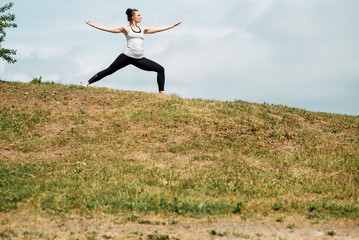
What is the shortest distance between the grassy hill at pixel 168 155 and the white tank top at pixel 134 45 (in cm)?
182

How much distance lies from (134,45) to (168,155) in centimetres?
548

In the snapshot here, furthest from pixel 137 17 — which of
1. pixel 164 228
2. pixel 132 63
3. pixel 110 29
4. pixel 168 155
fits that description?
pixel 164 228

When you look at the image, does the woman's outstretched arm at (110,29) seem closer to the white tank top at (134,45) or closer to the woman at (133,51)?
the woman at (133,51)

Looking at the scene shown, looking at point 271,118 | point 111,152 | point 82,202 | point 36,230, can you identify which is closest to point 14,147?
point 111,152

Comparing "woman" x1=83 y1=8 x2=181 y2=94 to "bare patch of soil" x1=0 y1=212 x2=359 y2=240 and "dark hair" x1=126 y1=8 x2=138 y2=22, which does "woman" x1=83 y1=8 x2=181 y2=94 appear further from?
"bare patch of soil" x1=0 y1=212 x2=359 y2=240

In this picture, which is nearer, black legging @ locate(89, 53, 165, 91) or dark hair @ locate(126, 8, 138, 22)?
black legging @ locate(89, 53, 165, 91)

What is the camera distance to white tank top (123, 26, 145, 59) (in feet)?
51.0

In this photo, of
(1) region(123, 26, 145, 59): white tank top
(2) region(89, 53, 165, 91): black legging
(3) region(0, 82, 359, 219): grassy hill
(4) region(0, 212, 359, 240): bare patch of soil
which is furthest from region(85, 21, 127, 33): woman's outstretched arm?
(4) region(0, 212, 359, 240): bare patch of soil

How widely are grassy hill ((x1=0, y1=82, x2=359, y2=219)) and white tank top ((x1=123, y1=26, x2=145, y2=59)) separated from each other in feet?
5.98

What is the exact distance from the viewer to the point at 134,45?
15523 mm

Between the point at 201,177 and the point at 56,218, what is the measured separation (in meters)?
3.96

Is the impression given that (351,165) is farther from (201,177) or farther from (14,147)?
(14,147)

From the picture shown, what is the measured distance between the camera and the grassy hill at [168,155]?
862 cm

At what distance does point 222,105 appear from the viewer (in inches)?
651
